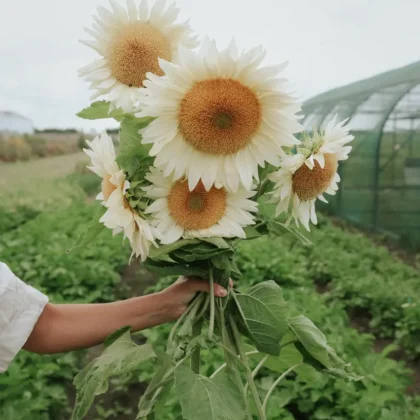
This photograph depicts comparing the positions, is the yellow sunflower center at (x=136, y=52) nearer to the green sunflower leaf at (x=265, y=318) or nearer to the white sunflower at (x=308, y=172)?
the white sunflower at (x=308, y=172)

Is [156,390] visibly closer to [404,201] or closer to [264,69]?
[264,69]

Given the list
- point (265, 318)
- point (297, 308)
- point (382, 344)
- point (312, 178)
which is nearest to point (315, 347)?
point (265, 318)

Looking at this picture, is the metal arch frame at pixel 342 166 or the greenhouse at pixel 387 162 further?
the metal arch frame at pixel 342 166

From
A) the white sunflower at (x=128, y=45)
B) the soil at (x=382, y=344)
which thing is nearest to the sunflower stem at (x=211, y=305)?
the white sunflower at (x=128, y=45)

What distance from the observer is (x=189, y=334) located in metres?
1.21

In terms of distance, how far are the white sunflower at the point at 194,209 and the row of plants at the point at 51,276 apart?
1480mm

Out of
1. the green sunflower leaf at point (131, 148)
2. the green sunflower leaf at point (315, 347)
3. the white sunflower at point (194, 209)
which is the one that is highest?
the green sunflower leaf at point (131, 148)

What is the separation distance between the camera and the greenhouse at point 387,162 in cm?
741

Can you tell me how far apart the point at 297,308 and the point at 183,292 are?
8.82ft

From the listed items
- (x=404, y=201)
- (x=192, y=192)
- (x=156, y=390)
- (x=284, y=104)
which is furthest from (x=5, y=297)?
(x=404, y=201)

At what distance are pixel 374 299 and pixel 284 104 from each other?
14.1 feet

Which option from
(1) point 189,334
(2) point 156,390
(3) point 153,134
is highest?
(3) point 153,134

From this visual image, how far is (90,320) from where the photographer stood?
4.86 feet

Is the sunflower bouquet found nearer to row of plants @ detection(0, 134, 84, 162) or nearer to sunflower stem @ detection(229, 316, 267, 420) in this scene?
sunflower stem @ detection(229, 316, 267, 420)
